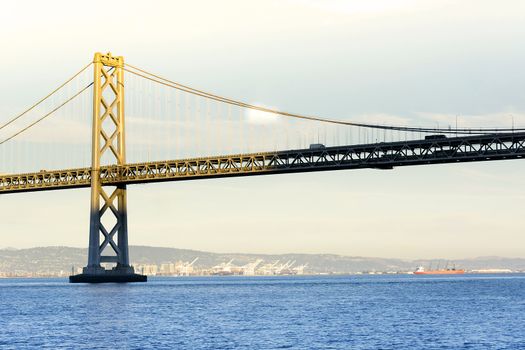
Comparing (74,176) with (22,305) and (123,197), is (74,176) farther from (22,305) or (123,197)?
(22,305)

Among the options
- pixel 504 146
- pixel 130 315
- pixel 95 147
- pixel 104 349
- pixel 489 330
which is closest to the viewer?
pixel 104 349

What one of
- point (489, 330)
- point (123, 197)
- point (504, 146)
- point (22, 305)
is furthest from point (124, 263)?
point (489, 330)

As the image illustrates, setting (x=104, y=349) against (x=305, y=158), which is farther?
(x=305, y=158)

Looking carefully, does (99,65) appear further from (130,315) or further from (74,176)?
(130,315)

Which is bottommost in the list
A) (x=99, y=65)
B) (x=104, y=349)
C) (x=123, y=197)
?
(x=104, y=349)

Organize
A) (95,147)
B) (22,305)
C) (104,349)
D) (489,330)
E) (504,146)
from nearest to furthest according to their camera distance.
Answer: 1. (104,349)
2. (489,330)
3. (22,305)
4. (504,146)
5. (95,147)

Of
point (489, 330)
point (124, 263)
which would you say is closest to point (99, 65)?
point (124, 263)

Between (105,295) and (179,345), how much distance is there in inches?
1315

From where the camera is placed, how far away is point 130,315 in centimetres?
5453

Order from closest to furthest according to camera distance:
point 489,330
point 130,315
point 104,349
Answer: point 104,349 → point 489,330 → point 130,315

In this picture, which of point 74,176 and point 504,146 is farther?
point 74,176

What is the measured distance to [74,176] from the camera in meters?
99.1

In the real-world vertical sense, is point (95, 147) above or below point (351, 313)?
above

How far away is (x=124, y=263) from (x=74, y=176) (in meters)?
10.4
